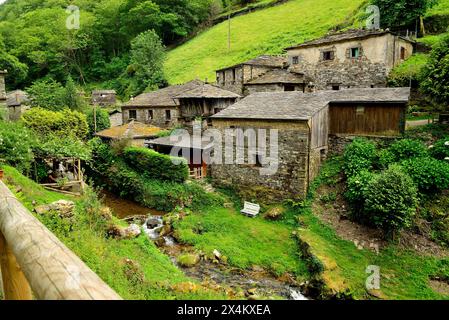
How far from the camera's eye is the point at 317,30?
4475 cm

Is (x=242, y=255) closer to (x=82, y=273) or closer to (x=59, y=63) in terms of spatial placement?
(x=82, y=273)

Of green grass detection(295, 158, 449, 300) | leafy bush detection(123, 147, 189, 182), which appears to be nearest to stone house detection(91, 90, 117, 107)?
leafy bush detection(123, 147, 189, 182)

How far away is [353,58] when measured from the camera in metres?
27.7

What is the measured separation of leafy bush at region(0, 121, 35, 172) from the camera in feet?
54.6

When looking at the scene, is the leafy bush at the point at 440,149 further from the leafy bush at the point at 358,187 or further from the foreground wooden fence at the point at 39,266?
the foreground wooden fence at the point at 39,266

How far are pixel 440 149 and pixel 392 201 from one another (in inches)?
195

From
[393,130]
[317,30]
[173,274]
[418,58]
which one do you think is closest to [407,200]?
[393,130]

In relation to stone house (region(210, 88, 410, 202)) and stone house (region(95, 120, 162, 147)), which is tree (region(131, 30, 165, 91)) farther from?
stone house (region(210, 88, 410, 202))

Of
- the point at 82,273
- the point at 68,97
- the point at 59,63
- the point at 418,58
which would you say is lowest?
the point at 82,273

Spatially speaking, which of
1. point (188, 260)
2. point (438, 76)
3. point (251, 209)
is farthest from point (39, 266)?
point (438, 76)

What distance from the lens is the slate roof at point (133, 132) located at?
28.1 metres

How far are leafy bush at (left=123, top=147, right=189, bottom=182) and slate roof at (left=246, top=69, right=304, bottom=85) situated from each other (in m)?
13.9

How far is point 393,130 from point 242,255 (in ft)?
37.4

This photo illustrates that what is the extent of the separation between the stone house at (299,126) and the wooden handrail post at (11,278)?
56.1 feet
